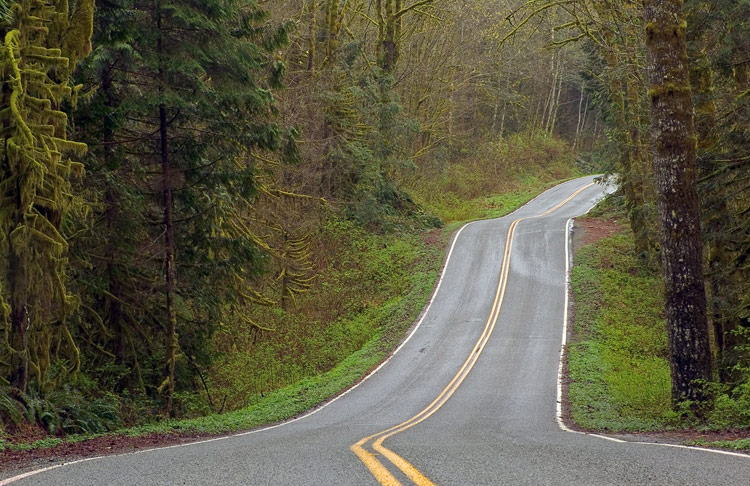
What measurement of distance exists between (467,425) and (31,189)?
26.9ft

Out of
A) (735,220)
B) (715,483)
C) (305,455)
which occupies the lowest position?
(305,455)

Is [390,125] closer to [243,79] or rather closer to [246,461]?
[243,79]

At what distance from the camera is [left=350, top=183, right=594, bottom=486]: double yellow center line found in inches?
209

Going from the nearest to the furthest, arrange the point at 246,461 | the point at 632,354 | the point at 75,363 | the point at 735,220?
the point at 246,461 → the point at 75,363 → the point at 735,220 → the point at 632,354

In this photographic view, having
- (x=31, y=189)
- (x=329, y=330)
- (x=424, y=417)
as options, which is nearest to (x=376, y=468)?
(x=31, y=189)

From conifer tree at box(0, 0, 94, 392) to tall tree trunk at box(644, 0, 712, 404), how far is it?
960cm

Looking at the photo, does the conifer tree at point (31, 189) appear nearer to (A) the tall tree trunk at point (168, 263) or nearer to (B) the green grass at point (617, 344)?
(A) the tall tree trunk at point (168, 263)

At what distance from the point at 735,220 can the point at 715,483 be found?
10.2 m

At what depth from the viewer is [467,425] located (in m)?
12.1

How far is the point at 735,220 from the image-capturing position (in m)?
13.5

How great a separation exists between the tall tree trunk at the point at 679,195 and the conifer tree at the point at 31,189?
9.60m

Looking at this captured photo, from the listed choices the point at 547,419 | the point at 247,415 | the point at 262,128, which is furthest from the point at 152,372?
the point at 547,419

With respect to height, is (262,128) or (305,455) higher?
(262,128)

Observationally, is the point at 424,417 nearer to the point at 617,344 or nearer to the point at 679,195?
the point at 679,195
